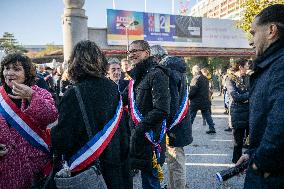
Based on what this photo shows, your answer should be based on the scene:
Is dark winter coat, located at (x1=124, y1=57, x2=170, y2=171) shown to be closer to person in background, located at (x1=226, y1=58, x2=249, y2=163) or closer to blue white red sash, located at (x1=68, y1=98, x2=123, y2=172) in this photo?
blue white red sash, located at (x1=68, y1=98, x2=123, y2=172)

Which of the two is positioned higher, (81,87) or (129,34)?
(129,34)

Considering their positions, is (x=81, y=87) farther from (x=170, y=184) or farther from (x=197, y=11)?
(x=197, y=11)

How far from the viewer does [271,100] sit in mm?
1780

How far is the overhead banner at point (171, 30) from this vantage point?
93.1ft

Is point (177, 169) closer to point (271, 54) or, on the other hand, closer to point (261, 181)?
point (261, 181)

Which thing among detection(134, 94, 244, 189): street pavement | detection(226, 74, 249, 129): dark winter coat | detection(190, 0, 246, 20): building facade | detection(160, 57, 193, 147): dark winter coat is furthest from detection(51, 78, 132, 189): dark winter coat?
detection(190, 0, 246, 20): building facade

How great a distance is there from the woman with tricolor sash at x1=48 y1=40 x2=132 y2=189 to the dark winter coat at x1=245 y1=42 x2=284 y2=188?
97cm

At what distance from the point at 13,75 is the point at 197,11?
14301 centimetres

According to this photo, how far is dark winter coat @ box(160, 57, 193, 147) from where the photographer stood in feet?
12.9

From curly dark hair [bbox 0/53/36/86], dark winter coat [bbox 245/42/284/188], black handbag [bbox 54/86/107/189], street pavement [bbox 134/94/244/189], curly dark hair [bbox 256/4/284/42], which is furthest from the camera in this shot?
street pavement [bbox 134/94/244/189]

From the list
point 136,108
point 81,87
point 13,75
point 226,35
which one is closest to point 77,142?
point 81,87

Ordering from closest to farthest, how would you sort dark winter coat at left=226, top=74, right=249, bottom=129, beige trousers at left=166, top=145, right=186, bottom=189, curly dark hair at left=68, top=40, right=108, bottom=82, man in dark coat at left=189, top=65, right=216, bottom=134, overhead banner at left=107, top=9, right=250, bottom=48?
1. curly dark hair at left=68, top=40, right=108, bottom=82
2. beige trousers at left=166, top=145, right=186, bottom=189
3. dark winter coat at left=226, top=74, right=249, bottom=129
4. man in dark coat at left=189, top=65, right=216, bottom=134
5. overhead banner at left=107, top=9, right=250, bottom=48

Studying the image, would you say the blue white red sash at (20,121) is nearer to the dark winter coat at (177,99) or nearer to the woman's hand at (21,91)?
the woman's hand at (21,91)

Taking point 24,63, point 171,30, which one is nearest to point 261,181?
point 24,63
